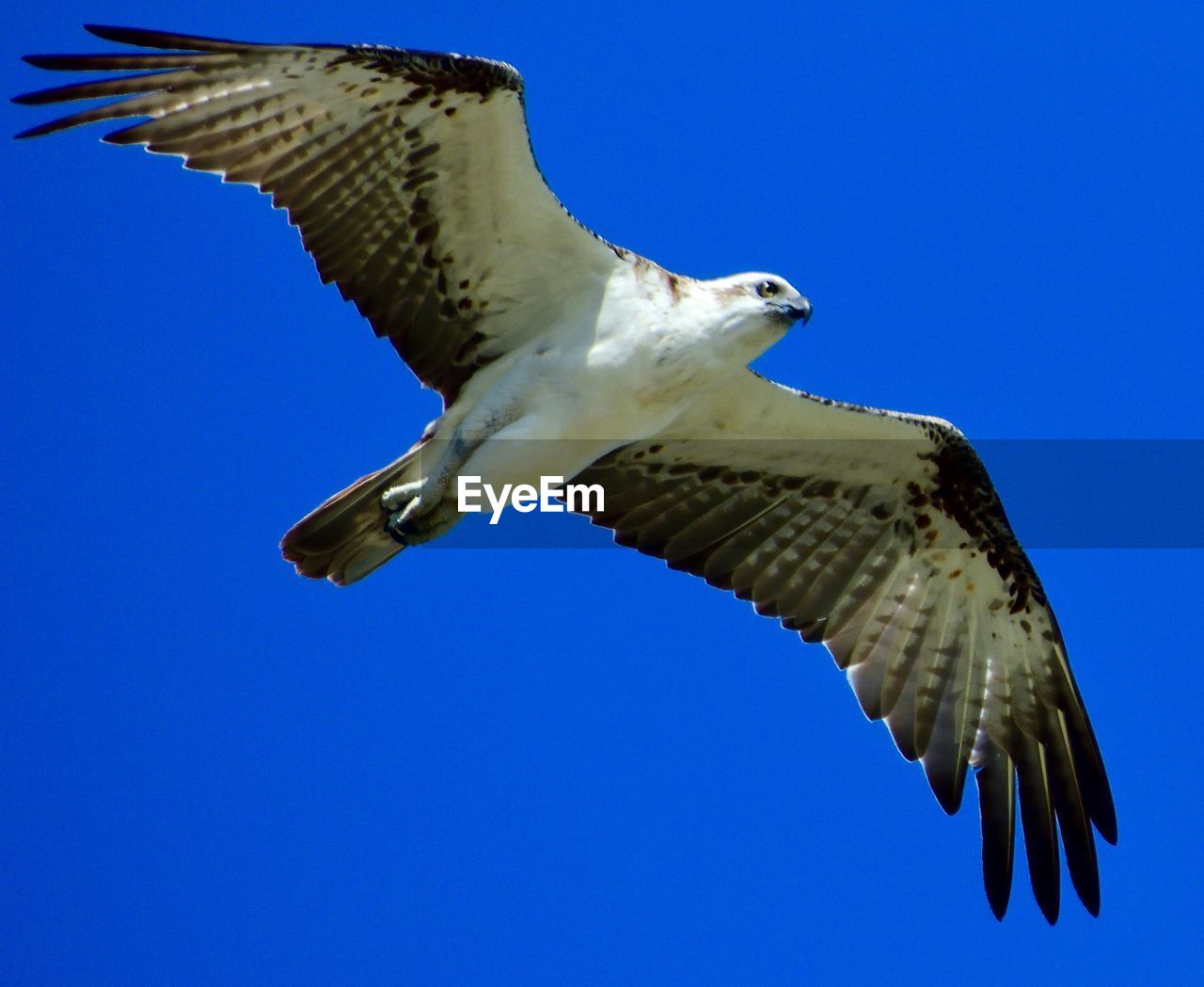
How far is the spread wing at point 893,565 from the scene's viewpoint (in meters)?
9.59

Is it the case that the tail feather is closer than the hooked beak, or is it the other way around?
the hooked beak

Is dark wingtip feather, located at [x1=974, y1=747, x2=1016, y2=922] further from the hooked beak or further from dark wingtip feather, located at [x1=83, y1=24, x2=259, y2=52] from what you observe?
dark wingtip feather, located at [x1=83, y1=24, x2=259, y2=52]

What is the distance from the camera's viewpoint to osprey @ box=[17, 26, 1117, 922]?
845 cm

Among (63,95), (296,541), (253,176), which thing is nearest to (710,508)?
(296,541)

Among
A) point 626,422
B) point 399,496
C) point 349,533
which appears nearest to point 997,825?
point 626,422

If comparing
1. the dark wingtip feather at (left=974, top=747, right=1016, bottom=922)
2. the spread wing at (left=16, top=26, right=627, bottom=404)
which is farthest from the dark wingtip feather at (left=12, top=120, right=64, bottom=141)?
the dark wingtip feather at (left=974, top=747, right=1016, bottom=922)

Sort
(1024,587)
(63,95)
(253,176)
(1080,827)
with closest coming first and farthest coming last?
(63,95)
(253,176)
(1080,827)
(1024,587)

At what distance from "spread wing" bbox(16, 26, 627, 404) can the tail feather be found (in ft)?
2.01

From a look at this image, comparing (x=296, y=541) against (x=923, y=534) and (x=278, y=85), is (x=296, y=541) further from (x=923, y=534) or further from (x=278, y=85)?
(x=923, y=534)

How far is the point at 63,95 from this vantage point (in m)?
7.99

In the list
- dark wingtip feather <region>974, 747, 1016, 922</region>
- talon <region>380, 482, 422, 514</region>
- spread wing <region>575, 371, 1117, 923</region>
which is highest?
spread wing <region>575, 371, 1117, 923</region>

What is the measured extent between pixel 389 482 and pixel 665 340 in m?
1.45

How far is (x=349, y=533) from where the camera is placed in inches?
349

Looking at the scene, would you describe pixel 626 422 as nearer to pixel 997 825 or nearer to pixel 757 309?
pixel 757 309
